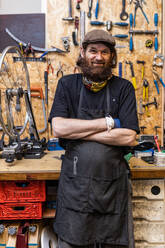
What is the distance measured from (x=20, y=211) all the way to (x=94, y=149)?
789 millimetres

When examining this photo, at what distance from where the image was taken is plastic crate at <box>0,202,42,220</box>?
65.4 inches

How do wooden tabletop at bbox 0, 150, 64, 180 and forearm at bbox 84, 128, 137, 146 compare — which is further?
wooden tabletop at bbox 0, 150, 64, 180

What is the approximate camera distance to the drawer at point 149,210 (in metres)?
1.66

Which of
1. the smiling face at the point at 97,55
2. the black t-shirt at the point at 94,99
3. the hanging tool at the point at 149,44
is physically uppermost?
the hanging tool at the point at 149,44

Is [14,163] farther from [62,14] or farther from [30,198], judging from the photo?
[62,14]

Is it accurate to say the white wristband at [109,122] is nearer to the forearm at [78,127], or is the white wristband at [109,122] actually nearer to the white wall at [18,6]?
the forearm at [78,127]

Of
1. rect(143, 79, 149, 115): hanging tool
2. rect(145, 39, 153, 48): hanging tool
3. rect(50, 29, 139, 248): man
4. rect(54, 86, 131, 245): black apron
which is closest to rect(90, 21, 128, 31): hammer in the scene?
rect(145, 39, 153, 48): hanging tool

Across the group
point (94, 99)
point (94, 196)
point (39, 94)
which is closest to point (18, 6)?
point (39, 94)

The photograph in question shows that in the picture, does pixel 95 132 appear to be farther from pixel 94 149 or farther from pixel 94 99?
pixel 94 99

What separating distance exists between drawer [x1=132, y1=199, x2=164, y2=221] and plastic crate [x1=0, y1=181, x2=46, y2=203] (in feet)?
2.24

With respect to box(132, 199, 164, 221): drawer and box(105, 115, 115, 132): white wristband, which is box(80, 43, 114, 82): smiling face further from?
box(132, 199, 164, 221): drawer

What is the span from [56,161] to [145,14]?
5.89 feet

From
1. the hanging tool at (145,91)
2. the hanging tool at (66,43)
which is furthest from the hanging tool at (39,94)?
the hanging tool at (145,91)

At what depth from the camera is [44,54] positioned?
240 cm
